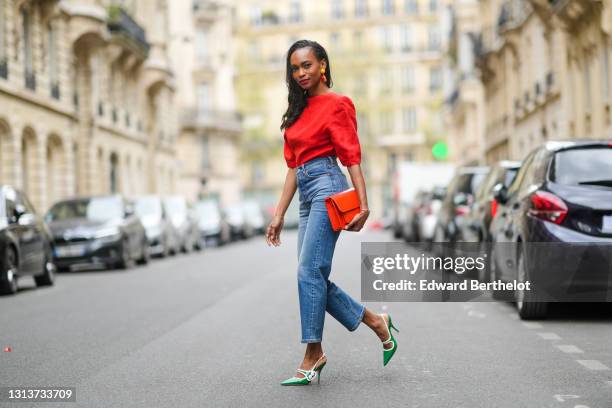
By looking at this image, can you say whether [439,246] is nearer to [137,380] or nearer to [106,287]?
[106,287]

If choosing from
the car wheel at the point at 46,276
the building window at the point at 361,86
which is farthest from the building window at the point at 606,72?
the building window at the point at 361,86

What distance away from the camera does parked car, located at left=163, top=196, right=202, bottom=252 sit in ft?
105

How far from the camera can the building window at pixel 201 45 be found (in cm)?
7581

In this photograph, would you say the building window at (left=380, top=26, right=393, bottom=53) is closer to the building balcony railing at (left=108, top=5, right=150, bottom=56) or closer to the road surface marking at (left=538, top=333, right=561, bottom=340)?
the building balcony railing at (left=108, top=5, right=150, bottom=56)

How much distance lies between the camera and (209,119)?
75750 mm

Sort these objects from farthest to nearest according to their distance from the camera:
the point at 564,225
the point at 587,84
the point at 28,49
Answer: the point at 28,49 < the point at 587,84 < the point at 564,225

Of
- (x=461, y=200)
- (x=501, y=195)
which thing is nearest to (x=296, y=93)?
(x=501, y=195)

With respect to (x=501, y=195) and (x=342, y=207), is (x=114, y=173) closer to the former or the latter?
(x=501, y=195)

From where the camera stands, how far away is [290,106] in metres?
6.93

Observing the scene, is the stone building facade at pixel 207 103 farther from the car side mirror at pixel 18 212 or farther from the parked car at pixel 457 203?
the car side mirror at pixel 18 212

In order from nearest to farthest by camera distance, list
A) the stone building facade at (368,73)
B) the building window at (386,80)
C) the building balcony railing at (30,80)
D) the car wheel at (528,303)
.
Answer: the car wheel at (528,303) < the building balcony railing at (30,80) < the stone building facade at (368,73) < the building window at (386,80)

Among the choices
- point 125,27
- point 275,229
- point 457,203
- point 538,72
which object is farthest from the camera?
point 125,27

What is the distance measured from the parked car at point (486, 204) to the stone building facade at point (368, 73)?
69.3 metres

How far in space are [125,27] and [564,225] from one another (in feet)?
107
